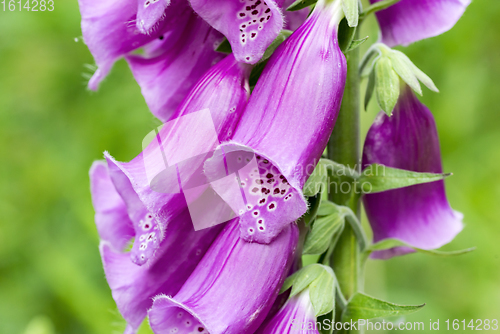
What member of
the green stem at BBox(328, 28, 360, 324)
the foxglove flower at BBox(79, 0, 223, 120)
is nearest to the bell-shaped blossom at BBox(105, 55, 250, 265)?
the foxglove flower at BBox(79, 0, 223, 120)

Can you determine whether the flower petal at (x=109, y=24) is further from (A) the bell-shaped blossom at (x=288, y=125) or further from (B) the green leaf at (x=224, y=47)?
(A) the bell-shaped blossom at (x=288, y=125)

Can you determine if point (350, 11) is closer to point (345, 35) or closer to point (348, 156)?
point (345, 35)

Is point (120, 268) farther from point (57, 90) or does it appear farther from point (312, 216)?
point (57, 90)

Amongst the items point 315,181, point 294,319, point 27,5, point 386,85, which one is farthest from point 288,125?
point 27,5

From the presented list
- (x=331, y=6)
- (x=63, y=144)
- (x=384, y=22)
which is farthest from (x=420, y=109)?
(x=63, y=144)

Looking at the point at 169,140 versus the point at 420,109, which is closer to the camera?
the point at 169,140

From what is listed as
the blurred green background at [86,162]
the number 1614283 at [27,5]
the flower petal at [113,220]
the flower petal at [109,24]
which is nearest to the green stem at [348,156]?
the flower petal at [109,24]
